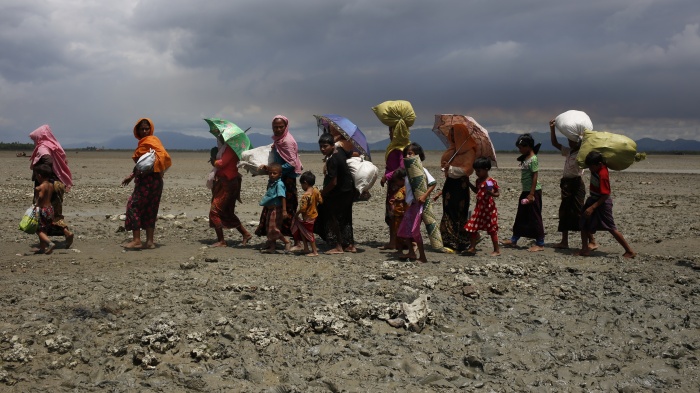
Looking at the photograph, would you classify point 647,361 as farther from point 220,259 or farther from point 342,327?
point 220,259

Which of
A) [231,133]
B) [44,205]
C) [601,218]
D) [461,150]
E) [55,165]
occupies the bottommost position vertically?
[601,218]

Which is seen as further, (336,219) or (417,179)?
(336,219)

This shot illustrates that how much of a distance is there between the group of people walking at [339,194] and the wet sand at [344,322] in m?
0.42

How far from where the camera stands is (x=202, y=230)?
10766 millimetres

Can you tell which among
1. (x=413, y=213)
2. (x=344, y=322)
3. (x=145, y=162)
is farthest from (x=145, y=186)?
(x=344, y=322)

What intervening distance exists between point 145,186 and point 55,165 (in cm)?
138

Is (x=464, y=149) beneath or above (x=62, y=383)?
above

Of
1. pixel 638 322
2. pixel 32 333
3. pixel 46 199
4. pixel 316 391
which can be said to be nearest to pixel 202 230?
pixel 46 199

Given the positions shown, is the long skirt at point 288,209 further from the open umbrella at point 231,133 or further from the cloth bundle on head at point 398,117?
the cloth bundle on head at point 398,117

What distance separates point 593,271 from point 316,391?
443 centimetres

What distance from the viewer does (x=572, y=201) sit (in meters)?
8.66

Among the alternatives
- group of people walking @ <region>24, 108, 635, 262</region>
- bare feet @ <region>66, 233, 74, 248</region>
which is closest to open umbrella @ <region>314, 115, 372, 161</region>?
group of people walking @ <region>24, 108, 635, 262</region>

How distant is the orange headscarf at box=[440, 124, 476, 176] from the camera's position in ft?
27.3

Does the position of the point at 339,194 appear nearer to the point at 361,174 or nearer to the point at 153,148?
the point at 361,174
